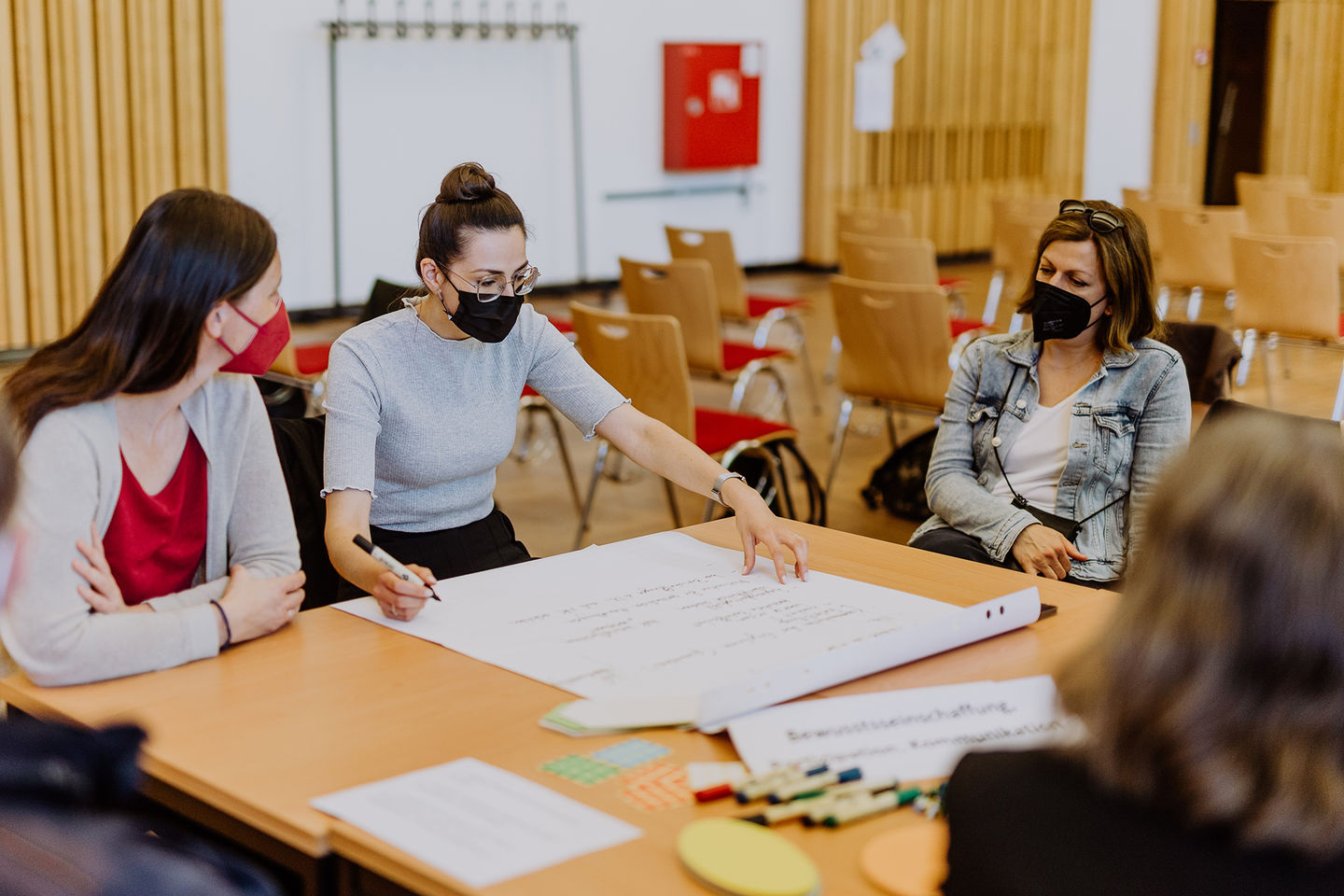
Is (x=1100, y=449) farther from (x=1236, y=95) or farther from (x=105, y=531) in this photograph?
(x=1236, y=95)

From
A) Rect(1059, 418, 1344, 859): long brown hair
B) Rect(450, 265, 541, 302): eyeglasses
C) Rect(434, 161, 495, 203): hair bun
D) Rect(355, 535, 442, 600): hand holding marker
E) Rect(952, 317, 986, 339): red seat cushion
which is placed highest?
Rect(434, 161, 495, 203): hair bun

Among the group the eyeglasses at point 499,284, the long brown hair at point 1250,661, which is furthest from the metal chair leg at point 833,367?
the long brown hair at point 1250,661

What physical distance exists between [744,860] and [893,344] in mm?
3474

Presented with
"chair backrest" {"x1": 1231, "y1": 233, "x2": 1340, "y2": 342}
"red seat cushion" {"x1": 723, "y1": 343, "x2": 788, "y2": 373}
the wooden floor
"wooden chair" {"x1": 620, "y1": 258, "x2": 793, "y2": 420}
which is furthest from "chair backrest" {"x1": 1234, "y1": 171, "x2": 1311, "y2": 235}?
"wooden chair" {"x1": 620, "y1": 258, "x2": 793, "y2": 420}

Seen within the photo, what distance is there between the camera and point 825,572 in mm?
2160

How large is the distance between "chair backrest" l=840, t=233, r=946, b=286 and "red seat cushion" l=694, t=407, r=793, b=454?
73.7 inches

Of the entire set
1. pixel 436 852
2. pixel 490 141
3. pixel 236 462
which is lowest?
pixel 436 852

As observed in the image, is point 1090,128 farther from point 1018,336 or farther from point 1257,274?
point 1018,336

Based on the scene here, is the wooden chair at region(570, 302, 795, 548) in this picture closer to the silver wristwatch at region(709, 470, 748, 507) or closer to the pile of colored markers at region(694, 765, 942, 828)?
the silver wristwatch at region(709, 470, 748, 507)

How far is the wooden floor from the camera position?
187 inches

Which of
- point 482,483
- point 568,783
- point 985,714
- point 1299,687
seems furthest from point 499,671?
point 1299,687

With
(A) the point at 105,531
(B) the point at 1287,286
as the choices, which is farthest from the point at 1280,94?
(A) the point at 105,531

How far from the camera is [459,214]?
2.38m

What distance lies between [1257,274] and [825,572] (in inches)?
173
